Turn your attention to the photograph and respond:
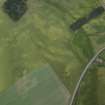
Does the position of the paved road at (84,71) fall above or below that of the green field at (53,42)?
below

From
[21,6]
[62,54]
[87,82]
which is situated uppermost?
[21,6]

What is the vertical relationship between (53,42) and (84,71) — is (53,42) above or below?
above

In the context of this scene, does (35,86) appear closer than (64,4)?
Yes

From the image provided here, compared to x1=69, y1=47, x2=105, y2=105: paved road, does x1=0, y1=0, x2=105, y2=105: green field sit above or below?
above

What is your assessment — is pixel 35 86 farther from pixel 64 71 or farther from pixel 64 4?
pixel 64 4

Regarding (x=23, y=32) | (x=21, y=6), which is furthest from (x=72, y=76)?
(x=21, y=6)

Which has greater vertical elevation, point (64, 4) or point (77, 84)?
point (64, 4)

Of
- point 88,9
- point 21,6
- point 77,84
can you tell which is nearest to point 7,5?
point 21,6

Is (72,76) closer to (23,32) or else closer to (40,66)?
(40,66)
